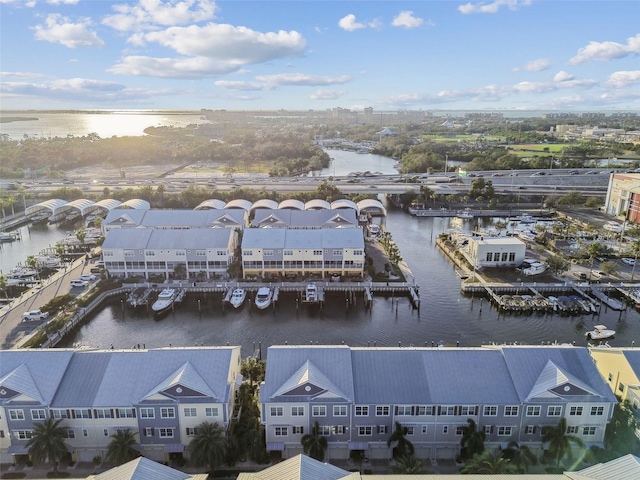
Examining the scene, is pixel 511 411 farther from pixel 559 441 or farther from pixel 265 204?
pixel 265 204

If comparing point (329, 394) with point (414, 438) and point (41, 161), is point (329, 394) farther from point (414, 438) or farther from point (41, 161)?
point (41, 161)

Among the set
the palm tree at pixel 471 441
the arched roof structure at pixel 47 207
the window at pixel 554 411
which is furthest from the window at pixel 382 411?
the arched roof structure at pixel 47 207

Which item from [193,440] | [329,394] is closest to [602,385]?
[329,394]

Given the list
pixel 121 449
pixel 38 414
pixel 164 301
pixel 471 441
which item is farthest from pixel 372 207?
pixel 38 414

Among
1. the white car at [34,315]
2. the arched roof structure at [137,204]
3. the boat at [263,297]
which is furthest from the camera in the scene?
the arched roof structure at [137,204]

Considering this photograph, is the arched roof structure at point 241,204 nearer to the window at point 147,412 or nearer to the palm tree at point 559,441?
the window at point 147,412

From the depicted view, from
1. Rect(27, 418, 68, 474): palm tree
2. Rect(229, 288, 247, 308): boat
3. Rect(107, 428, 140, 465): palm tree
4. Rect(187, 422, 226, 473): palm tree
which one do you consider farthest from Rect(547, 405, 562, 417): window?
Rect(229, 288, 247, 308): boat

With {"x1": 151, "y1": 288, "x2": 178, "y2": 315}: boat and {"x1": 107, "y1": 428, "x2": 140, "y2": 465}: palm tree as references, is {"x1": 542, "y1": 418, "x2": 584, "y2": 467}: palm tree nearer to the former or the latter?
{"x1": 107, "y1": 428, "x2": 140, "y2": 465}: palm tree
